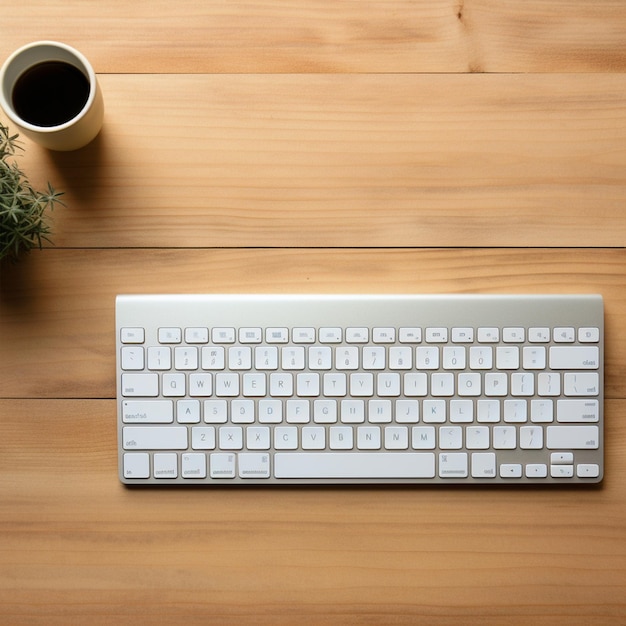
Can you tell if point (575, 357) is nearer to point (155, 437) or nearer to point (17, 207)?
point (155, 437)

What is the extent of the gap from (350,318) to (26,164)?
1.28 feet

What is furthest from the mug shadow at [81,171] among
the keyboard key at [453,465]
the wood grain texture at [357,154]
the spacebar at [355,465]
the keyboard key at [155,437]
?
the keyboard key at [453,465]

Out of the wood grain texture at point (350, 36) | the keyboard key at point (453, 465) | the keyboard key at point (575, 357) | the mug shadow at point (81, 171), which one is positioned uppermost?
the wood grain texture at point (350, 36)

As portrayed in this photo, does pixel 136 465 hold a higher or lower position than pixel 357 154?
lower

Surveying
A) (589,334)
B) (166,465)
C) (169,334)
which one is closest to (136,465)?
(166,465)

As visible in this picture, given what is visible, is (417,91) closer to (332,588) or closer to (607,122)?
(607,122)

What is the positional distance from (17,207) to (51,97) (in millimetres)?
124

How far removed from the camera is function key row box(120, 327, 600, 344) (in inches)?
25.1

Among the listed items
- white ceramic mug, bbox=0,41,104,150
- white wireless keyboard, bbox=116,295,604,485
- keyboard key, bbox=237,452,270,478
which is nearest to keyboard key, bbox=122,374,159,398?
white wireless keyboard, bbox=116,295,604,485

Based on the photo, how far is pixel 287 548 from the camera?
665 millimetres

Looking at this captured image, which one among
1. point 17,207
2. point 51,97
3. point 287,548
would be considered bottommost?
point 287,548

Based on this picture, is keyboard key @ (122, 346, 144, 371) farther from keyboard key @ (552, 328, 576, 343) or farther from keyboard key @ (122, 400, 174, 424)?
keyboard key @ (552, 328, 576, 343)

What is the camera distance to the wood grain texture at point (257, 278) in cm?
67

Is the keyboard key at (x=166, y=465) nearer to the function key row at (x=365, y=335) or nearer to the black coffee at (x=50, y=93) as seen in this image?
the function key row at (x=365, y=335)
